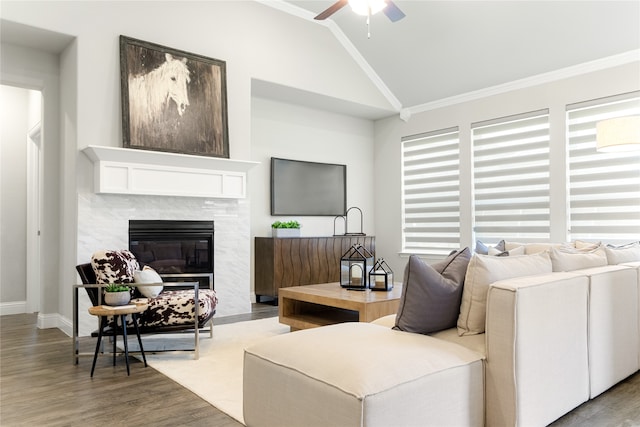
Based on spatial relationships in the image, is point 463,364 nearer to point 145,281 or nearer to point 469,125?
point 145,281

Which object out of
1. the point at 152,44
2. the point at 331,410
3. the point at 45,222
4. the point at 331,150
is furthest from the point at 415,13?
the point at 331,410

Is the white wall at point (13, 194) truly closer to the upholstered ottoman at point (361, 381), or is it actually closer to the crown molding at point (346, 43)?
the crown molding at point (346, 43)

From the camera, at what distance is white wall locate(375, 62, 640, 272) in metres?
5.26

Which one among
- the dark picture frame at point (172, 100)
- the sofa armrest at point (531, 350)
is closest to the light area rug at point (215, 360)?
the sofa armrest at point (531, 350)

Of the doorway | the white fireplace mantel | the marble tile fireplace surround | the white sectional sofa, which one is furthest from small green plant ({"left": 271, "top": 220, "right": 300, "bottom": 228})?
the white sectional sofa

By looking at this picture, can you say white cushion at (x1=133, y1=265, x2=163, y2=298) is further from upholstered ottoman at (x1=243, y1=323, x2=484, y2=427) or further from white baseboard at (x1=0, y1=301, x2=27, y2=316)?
white baseboard at (x1=0, y1=301, x2=27, y2=316)

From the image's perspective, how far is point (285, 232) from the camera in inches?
240

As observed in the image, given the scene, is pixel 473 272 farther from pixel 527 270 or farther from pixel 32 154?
pixel 32 154

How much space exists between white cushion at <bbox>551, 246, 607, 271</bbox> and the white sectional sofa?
11 cm

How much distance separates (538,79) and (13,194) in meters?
6.48

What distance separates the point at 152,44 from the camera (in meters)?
4.71

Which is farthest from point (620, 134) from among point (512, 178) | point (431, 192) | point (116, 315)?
point (116, 315)

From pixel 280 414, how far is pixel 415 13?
16.6ft

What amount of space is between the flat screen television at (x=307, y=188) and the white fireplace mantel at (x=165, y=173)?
1.29 meters
